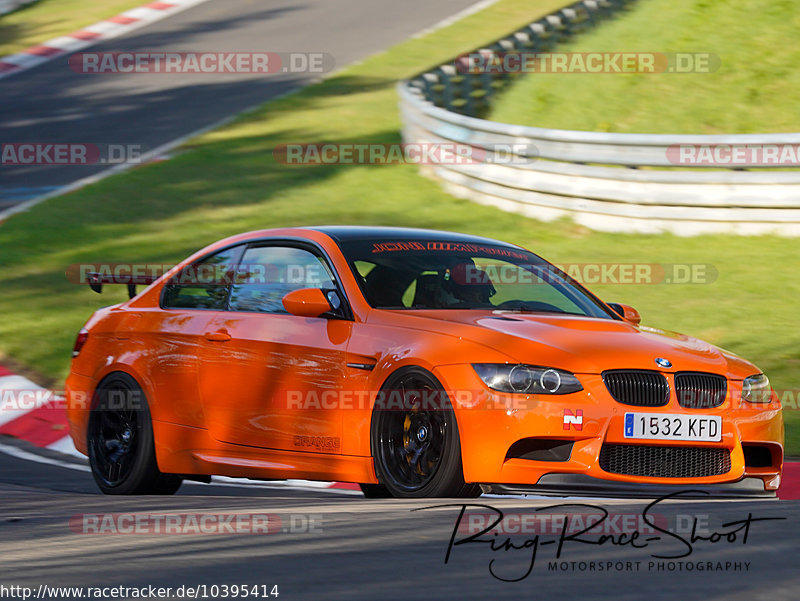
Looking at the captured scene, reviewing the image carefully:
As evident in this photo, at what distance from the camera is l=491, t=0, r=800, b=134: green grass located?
1655cm

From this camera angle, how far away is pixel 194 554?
423 cm

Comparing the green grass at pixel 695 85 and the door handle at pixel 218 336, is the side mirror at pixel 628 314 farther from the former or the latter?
the green grass at pixel 695 85

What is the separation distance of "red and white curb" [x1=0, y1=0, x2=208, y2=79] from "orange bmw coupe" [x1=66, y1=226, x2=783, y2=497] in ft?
67.8

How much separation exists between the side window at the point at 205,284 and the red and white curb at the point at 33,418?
1.47 meters

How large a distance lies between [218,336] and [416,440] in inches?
59.1

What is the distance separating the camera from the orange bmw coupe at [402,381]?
225 inches

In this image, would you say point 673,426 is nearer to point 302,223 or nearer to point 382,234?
point 382,234

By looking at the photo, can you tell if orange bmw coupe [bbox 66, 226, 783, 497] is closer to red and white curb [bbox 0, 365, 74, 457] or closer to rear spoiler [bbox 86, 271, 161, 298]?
rear spoiler [bbox 86, 271, 161, 298]

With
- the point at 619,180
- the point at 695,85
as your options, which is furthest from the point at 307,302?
the point at 695,85

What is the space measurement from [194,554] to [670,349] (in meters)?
2.84

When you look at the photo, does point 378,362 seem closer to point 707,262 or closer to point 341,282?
point 341,282

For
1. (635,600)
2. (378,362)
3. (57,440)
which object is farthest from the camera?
(57,440)

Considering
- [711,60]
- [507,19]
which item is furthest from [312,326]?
[507,19]

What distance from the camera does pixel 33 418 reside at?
977 cm
